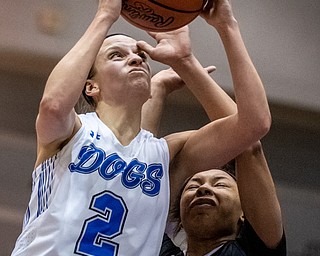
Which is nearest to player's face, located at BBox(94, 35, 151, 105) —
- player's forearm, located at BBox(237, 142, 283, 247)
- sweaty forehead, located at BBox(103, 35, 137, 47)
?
sweaty forehead, located at BBox(103, 35, 137, 47)

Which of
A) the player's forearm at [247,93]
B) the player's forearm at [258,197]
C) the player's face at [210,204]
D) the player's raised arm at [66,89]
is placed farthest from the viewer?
the player's face at [210,204]

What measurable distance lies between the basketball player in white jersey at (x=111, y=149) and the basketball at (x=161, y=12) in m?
0.05

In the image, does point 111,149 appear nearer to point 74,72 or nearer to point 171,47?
point 74,72

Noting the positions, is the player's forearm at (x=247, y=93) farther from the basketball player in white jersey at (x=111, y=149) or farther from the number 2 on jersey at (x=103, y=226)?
the number 2 on jersey at (x=103, y=226)

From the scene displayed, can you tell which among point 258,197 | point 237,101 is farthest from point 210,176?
point 237,101

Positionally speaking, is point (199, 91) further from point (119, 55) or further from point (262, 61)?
point (262, 61)

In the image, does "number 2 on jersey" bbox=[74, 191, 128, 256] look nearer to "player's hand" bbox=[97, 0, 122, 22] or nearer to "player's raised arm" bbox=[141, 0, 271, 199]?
"player's raised arm" bbox=[141, 0, 271, 199]

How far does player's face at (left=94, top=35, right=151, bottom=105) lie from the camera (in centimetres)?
133

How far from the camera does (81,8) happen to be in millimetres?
2625

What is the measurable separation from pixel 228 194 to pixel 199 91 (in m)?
0.25

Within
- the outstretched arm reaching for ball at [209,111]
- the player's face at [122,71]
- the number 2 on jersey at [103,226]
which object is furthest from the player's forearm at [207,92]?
the number 2 on jersey at [103,226]

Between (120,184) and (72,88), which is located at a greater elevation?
(72,88)

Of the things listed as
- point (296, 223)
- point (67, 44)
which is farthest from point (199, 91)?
point (296, 223)

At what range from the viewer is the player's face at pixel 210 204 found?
1525 mm
